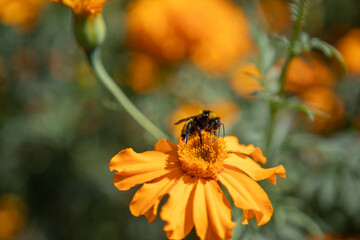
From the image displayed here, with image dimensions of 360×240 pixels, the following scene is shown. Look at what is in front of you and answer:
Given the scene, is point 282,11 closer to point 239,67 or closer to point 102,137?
point 239,67

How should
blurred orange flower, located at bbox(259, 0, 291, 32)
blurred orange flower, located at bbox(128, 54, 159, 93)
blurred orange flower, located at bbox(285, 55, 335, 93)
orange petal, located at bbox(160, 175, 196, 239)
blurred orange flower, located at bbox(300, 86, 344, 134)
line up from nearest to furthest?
orange petal, located at bbox(160, 175, 196, 239)
blurred orange flower, located at bbox(300, 86, 344, 134)
blurred orange flower, located at bbox(285, 55, 335, 93)
blurred orange flower, located at bbox(128, 54, 159, 93)
blurred orange flower, located at bbox(259, 0, 291, 32)

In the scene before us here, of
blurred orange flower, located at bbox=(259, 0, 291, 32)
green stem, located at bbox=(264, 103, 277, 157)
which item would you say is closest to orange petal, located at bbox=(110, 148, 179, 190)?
green stem, located at bbox=(264, 103, 277, 157)

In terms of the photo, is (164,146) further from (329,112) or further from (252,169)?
(329,112)

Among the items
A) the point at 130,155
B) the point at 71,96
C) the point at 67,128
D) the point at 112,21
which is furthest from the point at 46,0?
the point at 130,155

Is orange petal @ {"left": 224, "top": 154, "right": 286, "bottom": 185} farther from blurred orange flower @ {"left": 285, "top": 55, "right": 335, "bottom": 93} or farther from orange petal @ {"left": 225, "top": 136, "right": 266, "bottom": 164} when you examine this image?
blurred orange flower @ {"left": 285, "top": 55, "right": 335, "bottom": 93}

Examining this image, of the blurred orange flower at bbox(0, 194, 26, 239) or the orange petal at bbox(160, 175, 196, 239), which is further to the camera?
the blurred orange flower at bbox(0, 194, 26, 239)

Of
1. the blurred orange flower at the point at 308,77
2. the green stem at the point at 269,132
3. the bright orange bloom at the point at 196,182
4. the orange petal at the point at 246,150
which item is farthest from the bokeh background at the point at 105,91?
the bright orange bloom at the point at 196,182

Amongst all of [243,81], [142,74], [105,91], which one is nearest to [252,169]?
[243,81]
